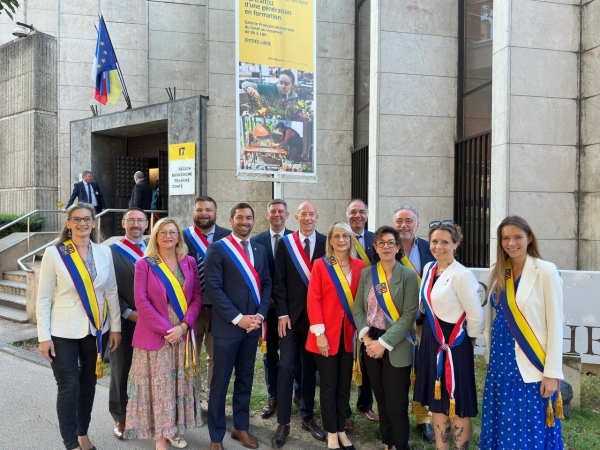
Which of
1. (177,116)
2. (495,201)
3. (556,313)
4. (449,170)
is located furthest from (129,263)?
(177,116)

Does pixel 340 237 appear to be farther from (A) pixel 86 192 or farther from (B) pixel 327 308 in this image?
(A) pixel 86 192

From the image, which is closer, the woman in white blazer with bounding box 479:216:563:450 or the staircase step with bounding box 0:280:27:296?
the woman in white blazer with bounding box 479:216:563:450

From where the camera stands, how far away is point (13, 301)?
9.83 meters

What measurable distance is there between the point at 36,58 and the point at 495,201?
15.4 meters

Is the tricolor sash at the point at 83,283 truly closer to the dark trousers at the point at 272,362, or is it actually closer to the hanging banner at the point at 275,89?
the dark trousers at the point at 272,362

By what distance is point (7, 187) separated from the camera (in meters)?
16.8

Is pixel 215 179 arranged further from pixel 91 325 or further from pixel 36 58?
pixel 36 58

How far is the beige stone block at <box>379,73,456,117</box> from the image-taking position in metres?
8.70

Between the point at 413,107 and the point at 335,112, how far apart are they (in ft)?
10.6

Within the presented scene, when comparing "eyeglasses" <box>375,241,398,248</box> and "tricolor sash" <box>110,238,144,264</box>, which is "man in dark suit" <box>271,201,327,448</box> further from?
"tricolor sash" <box>110,238,144,264</box>

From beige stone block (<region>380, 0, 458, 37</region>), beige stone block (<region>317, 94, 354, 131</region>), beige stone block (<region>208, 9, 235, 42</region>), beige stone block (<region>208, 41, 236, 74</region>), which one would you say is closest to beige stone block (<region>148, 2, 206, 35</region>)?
beige stone block (<region>208, 9, 235, 42</region>)

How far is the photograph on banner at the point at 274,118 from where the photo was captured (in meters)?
6.70

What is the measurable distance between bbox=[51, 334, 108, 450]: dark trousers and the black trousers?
7.34ft

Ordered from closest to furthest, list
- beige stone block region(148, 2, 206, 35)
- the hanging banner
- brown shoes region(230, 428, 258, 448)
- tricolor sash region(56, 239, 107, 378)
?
tricolor sash region(56, 239, 107, 378), brown shoes region(230, 428, 258, 448), the hanging banner, beige stone block region(148, 2, 206, 35)
